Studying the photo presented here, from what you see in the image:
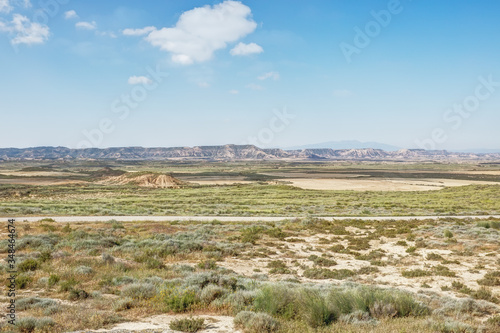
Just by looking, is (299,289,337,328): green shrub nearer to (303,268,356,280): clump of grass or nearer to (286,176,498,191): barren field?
(303,268,356,280): clump of grass

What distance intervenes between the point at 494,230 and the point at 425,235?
5.06m

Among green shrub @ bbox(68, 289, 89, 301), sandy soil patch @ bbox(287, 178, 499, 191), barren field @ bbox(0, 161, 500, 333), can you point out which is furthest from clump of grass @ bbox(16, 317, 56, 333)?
sandy soil patch @ bbox(287, 178, 499, 191)

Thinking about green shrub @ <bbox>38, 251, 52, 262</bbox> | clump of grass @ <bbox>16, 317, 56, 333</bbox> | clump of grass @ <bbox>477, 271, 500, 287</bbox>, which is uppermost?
clump of grass @ <bbox>16, 317, 56, 333</bbox>

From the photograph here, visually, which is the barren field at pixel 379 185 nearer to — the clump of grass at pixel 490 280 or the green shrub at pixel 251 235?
the green shrub at pixel 251 235

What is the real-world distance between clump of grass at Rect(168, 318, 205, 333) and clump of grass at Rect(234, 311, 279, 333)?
2.85ft

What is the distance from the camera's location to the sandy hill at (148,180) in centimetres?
8721

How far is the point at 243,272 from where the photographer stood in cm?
1448

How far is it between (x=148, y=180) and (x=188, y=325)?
8787cm

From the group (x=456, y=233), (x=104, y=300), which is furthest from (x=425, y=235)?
(x=104, y=300)

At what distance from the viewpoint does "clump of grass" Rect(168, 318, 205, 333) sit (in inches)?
284

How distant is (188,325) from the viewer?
7.29m

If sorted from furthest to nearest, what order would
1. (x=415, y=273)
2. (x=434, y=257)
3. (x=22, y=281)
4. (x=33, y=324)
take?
1. (x=434, y=257)
2. (x=415, y=273)
3. (x=22, y=281)
4. (x=33, y=324)

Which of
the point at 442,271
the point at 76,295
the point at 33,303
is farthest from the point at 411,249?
the point at 33,303

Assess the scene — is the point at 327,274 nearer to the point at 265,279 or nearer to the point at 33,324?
the point at 265,279
